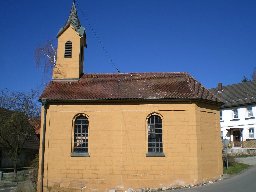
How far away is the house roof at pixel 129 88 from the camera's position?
2214cm

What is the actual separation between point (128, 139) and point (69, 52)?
9235mm

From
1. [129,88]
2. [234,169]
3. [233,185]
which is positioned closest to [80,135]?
[129,88]

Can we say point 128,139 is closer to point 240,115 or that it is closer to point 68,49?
point 68,49

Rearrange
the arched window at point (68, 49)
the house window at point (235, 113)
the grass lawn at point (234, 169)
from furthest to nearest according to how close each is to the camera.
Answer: the house window at point (235, 113) → the arched window at point (68, 49) → the grass lawn at point (234, 169)

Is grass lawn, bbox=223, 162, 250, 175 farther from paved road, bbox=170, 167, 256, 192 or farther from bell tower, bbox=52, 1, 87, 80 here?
bell tower, bbox=52, 1, 87, 80

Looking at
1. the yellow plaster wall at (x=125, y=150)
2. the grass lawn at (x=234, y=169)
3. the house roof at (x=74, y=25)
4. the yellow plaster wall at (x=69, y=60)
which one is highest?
the house roof at (x=74, y=25)

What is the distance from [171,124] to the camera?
21.7m

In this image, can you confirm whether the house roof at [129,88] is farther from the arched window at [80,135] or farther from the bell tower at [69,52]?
the arched window at [80,135]

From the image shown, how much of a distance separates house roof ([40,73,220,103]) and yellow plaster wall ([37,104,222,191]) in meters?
0.70

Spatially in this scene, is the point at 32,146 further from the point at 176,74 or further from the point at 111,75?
the point at 176,74

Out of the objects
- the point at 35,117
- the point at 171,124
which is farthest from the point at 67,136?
the point at 35,117

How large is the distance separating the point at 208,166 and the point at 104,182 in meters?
7.15

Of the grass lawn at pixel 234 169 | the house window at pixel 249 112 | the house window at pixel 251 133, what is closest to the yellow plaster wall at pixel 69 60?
the grass lawn at pixel 234 169

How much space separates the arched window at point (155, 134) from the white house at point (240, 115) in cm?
2925
